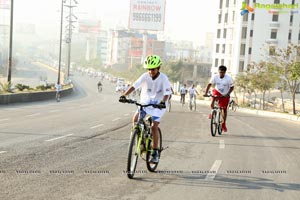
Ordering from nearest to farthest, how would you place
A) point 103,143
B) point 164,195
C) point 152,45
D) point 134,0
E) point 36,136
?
point 164,195 < point 103,143 < point 36,136 < point 134,0 < point 152,45

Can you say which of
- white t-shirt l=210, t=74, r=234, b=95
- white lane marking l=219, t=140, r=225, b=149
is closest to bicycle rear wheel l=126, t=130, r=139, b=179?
white lane marking l=219, t=140, r=225, b=149

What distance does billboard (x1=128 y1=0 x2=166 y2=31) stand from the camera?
116 m

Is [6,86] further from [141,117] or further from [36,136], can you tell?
[141,117]

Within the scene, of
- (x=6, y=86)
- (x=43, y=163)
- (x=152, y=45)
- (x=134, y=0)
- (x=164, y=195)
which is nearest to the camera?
(x=164, y=195)

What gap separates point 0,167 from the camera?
23.8 ft

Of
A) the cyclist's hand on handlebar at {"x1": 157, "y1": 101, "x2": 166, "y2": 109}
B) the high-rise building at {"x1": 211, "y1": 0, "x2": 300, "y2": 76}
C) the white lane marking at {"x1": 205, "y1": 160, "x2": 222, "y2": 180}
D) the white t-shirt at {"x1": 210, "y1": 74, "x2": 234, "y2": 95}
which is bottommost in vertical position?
the white lane marking at {"x1": 205, "y1": 160, "x2": 222, "y2": 180}

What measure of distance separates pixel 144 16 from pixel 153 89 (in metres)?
111

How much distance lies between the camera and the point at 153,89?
7656 millimetres

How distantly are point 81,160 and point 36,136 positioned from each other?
11.8 feet

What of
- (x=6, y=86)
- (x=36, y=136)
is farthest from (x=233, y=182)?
(x=6, y=86)

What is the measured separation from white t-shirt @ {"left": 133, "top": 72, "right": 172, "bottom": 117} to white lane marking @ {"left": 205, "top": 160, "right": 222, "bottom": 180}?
1.31 meters

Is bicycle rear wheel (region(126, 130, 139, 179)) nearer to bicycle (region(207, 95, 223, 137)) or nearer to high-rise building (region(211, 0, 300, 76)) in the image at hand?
bicycle (region(207, 95, 223, 137))

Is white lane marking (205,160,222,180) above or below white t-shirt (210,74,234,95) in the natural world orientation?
below

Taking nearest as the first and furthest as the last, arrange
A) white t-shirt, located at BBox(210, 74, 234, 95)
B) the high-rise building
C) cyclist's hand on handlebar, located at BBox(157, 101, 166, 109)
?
1. cyclist's hand on handlebar, located at BBox(157, 101, 166, 109)
2. white t-shirt, located at BBox(210, 74, 234, 95)
3. the high-rise building
